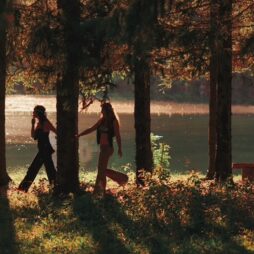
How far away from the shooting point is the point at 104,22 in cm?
886

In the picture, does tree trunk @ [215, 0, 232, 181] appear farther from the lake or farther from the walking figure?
the lake

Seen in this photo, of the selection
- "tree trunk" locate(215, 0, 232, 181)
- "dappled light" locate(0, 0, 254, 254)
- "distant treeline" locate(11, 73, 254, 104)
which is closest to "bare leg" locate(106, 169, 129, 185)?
"dappled light" locate(0, 0, 254, 254)

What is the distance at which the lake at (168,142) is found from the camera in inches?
1245

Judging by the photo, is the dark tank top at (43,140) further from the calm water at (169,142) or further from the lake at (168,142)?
the calm water at (169,142)

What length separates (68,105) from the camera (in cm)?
1020

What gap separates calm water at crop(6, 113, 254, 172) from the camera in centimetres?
3173

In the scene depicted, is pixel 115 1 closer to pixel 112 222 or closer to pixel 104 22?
pixel 104 22

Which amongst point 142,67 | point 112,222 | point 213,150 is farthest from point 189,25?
point 213,150

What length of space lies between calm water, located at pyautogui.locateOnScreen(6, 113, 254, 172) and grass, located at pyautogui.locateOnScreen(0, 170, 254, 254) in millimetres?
17666

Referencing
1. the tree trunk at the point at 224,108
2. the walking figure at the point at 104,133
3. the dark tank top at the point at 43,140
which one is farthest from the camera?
the tree trunk at the point at 224,108

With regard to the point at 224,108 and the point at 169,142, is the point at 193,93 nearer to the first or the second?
the point at 169,142

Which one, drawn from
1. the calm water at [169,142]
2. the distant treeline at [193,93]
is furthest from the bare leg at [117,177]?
the distant treeline at [193,93]

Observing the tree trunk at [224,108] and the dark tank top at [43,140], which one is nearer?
the dark tank top at [43,140]

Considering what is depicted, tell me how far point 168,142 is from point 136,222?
35.4 meters
